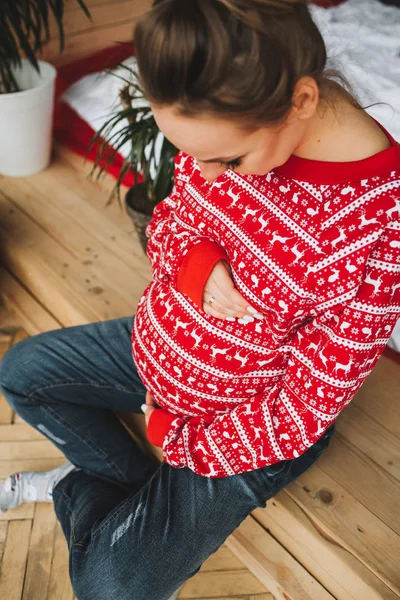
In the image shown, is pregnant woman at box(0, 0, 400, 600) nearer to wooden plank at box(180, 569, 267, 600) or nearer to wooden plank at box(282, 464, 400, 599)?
wooden plank at box(282, 464, 400, 599)

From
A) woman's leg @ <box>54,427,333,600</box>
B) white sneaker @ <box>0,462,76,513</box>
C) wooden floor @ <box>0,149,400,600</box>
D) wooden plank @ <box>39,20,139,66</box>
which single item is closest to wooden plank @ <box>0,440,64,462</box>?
wooden floor @ <box>0,149,400,600</box>

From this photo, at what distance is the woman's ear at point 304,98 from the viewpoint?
2.15ft

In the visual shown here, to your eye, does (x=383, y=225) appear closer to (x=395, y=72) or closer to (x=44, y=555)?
(x=44, y=555)

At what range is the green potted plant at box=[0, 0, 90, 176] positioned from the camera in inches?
70.3

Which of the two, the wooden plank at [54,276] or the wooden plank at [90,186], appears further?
the wooden plank at [90,186]

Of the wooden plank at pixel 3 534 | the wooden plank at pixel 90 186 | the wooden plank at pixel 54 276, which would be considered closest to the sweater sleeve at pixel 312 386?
the wooden plank at pixel 3 534

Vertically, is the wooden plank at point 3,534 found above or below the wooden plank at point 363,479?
below

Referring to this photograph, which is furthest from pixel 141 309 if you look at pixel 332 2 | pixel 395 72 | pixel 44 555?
pixel 332 2

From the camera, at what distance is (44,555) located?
4.14ft

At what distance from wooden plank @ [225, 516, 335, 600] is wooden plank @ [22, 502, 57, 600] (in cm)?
37

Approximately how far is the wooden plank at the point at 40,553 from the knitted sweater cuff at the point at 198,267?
0.68 meters

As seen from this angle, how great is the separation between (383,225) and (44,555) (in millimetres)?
950

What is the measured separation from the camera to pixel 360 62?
1.93 m

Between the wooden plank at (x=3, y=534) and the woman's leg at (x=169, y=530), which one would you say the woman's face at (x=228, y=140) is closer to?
the woman's leg at (x=169, y=530)
